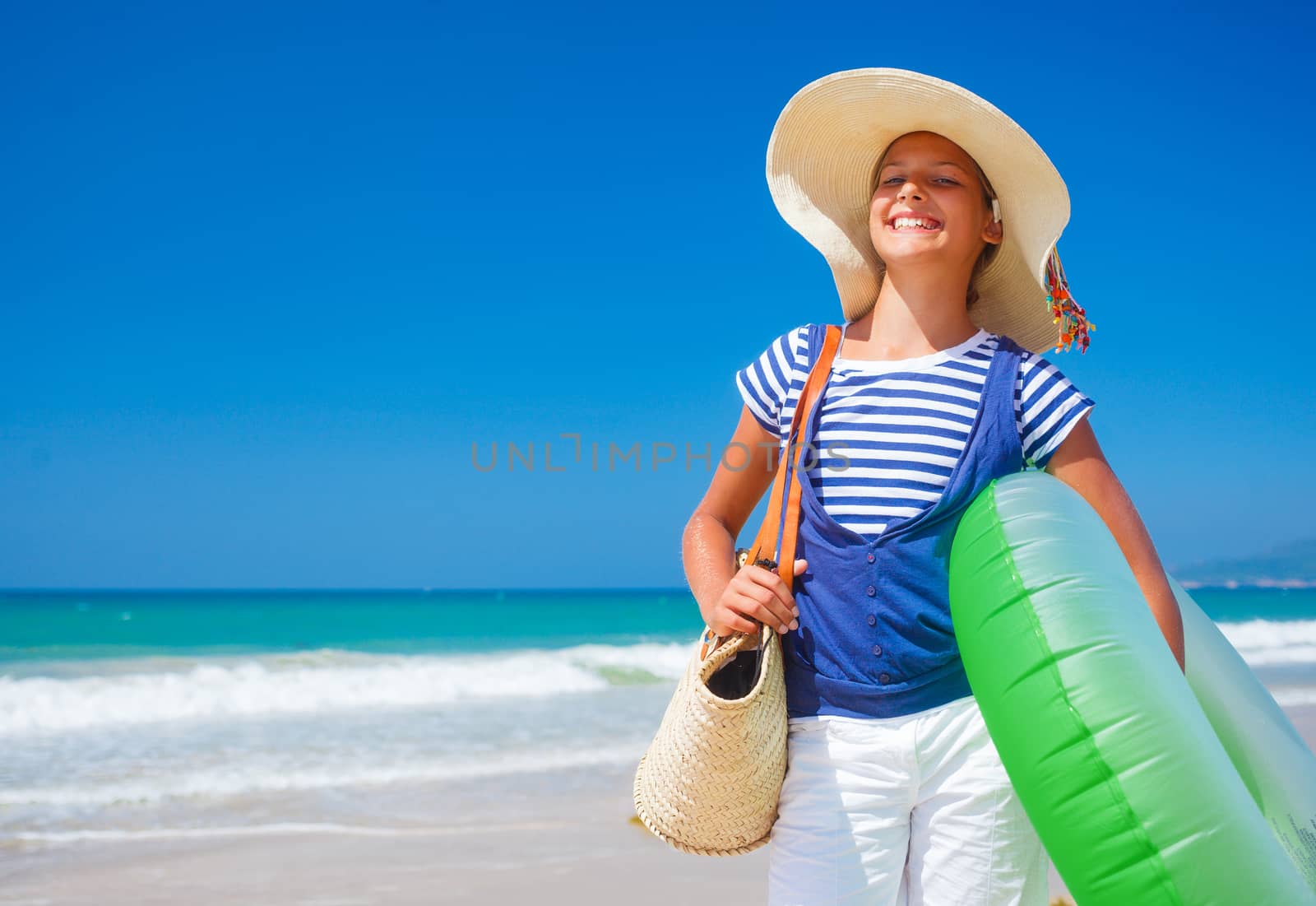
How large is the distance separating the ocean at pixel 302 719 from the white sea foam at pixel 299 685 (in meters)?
0.03

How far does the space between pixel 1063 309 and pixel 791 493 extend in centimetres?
59

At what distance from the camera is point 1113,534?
1472 mm

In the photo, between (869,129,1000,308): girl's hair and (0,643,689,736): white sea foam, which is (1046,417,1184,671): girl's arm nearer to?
(869,129,1000,308): girl's hair

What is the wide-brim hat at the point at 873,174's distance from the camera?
1.59m

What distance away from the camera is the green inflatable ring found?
1.12 meters

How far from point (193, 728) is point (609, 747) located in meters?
2.79

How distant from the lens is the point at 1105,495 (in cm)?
146

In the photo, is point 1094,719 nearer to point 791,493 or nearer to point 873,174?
point 791,493

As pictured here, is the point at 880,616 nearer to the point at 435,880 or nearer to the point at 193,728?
the point at 435,880

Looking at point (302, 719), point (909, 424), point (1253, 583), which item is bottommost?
point (1253, 583)

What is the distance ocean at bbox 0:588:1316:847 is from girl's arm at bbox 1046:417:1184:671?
10.1 feet

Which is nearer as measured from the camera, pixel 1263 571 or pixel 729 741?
pixel 729 741

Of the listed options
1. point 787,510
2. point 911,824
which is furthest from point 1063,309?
point 911,824

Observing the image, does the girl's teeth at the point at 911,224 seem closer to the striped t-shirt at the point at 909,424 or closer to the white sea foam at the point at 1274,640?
the striped t-shirt at the point at 909,424
